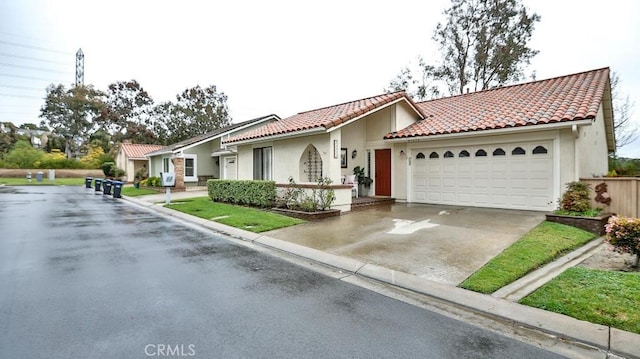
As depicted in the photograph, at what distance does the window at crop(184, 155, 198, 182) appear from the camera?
26.8 metres

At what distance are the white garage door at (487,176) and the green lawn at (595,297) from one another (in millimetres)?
6656

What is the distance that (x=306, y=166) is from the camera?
47.4 ft

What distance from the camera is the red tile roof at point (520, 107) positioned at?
10562 millimetres

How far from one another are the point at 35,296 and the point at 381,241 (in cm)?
614

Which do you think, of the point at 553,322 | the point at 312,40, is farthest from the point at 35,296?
the point at 312,40

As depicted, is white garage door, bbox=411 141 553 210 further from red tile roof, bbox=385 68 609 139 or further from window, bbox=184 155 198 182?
window, bbox=184 155 198 182

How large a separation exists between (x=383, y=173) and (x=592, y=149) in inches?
302

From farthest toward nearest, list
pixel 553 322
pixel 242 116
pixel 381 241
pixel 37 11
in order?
1. pixel 242 116
2. pixel 37 11
3. pixel 381 241
4. pixel 553 322

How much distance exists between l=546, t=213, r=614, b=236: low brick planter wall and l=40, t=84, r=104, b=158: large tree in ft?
200

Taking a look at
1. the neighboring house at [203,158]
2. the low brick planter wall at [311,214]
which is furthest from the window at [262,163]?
the neighboring house at [203,158]

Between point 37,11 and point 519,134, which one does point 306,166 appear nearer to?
point 519,134

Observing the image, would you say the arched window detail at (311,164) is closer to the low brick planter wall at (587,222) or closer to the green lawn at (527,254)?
the green lawn at (527,254)

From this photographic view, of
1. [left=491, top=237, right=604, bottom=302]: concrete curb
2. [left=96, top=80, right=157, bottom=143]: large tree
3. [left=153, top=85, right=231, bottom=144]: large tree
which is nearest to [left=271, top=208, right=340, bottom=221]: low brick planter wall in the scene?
[left=491, top=237, right=604, bottom=302]: concrete curb

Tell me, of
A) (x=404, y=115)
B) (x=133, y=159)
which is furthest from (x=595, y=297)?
(x=133, y=159)
